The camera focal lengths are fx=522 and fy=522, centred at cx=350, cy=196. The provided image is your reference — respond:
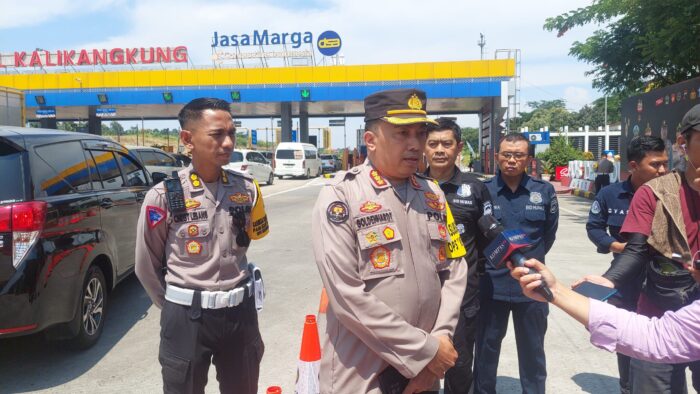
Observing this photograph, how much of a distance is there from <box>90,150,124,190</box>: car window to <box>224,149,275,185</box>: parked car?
16744 millimetres

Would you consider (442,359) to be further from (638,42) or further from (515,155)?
(638,42)

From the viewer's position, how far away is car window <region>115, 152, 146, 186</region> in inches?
214

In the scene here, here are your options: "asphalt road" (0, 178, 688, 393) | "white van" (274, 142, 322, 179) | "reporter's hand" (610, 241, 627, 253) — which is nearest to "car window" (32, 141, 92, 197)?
"asphalt road" (0, 178, 688, 393)

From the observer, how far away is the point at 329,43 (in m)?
32.5

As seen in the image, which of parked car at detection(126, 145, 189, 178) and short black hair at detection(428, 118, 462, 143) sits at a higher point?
short black hair at detection(428, 118, 462, 143)

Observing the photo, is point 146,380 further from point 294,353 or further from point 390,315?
Answer: point 390,315

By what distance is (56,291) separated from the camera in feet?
12.4

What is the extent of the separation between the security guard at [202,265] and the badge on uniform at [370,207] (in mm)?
955

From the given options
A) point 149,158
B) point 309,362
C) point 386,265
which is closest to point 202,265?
point 309,362

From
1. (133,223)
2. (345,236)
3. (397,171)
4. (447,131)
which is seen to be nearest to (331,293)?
(345,236)

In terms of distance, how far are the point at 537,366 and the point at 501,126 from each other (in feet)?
101

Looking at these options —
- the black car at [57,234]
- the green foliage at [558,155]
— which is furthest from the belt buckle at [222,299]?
the green foliage at [558,155]

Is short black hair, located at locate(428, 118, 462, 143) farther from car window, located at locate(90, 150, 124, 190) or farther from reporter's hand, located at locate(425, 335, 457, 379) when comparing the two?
car window, located at locate(90, 150, 124, 190)

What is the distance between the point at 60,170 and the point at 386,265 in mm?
3272
